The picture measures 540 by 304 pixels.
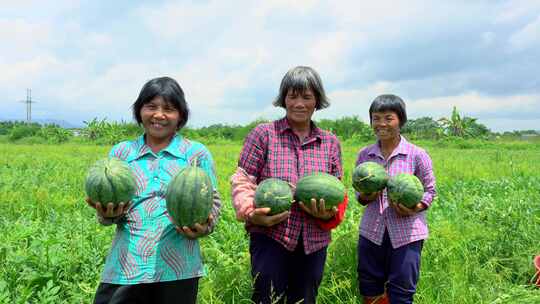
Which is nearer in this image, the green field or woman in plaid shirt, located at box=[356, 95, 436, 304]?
woman in plaid shirt, located at box=[356, 95, 436, 304]

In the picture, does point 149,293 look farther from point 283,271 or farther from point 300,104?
point 300,104

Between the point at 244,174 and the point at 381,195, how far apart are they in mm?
1186

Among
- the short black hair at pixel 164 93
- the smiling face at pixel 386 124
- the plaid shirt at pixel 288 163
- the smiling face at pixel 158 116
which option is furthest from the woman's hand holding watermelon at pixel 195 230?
the smiling face at pixel 386 124

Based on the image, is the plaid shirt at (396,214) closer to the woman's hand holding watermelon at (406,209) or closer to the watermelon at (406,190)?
the woman's hand holding watermelon at (406,209)

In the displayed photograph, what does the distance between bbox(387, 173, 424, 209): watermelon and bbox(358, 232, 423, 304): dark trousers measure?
0.34 metres

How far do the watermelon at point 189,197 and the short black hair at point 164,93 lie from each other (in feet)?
1.44

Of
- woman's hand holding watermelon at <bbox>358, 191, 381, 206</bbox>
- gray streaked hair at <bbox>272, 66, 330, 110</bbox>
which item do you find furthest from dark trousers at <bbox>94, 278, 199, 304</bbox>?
woman's hand holding watermelon at <bbox>358, 191, 381, 206</bbox>

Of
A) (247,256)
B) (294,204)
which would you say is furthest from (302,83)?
(247,256)

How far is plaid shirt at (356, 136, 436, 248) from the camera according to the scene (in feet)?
10.1

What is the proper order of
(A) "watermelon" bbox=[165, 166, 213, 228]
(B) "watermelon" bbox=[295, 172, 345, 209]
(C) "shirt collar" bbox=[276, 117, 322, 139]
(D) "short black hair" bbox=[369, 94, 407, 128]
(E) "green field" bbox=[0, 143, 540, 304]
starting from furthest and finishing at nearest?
(E) "green field" bbox=[0, 143, 540, 304] → (D) "short black hair" bbox=[369, 94, 407, 128] → (C) "shirt collar" bbox=[276, 117, 322, 139] → (B) "watermelon" bbox=[295, 172, 345, 209] → (A) "watermelon" bbox=[165, 166, 213, 228]

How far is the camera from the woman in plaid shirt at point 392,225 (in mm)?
3049

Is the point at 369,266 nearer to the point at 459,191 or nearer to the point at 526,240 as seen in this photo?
the point at 526,240

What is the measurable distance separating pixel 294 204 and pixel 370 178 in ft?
2.14

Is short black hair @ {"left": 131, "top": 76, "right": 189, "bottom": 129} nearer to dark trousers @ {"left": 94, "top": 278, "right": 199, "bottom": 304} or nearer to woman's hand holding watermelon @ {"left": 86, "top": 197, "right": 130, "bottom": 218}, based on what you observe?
woman's hand holding watermelon @ {"left": 86, "top": 197, "right": 130, "bottom": 218}
